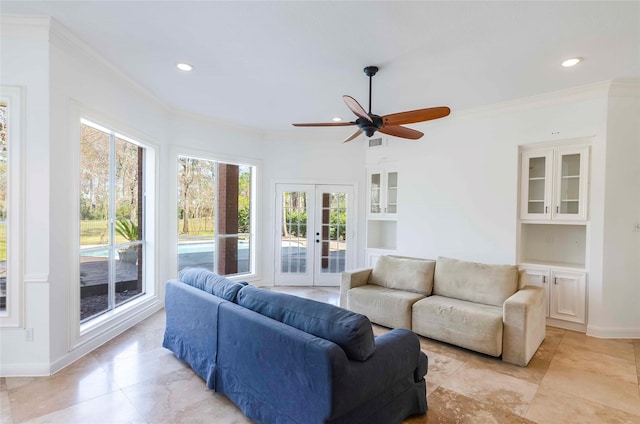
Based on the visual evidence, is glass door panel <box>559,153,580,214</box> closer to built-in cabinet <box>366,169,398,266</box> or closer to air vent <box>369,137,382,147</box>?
built-in cabinet <box>366,169,398,266</box>

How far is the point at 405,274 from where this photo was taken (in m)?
4.19

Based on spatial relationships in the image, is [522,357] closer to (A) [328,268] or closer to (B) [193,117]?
(A) [328,268]

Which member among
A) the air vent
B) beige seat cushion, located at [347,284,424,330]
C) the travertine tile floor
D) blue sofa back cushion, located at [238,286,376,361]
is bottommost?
the travertine tile floor

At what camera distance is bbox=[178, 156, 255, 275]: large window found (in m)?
5.18

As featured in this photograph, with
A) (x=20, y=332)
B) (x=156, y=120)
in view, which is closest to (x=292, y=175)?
(x=156, y=120)

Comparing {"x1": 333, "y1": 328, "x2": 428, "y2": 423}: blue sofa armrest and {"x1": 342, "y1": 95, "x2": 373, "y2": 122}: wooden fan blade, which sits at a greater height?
{"x1": 342, "y1": 95, "x2": 373, "y2": 122}: wooden fan blade

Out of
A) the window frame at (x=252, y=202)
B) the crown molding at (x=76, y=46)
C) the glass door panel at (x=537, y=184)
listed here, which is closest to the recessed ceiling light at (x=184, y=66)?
the crown molding at (x=76, y=46)

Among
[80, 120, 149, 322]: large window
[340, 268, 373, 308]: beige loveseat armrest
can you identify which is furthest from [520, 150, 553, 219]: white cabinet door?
[80, 120, 149, 322]: large window

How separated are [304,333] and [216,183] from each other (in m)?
4.23

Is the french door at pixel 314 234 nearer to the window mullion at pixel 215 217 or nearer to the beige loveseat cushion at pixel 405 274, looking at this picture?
the window mullion at pixel 215 217

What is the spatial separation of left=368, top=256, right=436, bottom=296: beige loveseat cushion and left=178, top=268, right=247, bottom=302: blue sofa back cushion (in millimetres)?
2326

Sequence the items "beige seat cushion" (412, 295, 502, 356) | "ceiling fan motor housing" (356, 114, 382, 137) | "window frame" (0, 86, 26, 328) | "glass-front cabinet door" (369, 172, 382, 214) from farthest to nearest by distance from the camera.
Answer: "glass-front cabinet door" (369, 172, 382, 214), "beige seat cushion" (412, 295, 502, 356), "ceiling fan motor housing" (356, 114, 382, 137), "window frame" (0, 86, 26, 328)

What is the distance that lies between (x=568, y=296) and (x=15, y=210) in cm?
583

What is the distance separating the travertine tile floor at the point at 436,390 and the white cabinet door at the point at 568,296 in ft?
1.85
